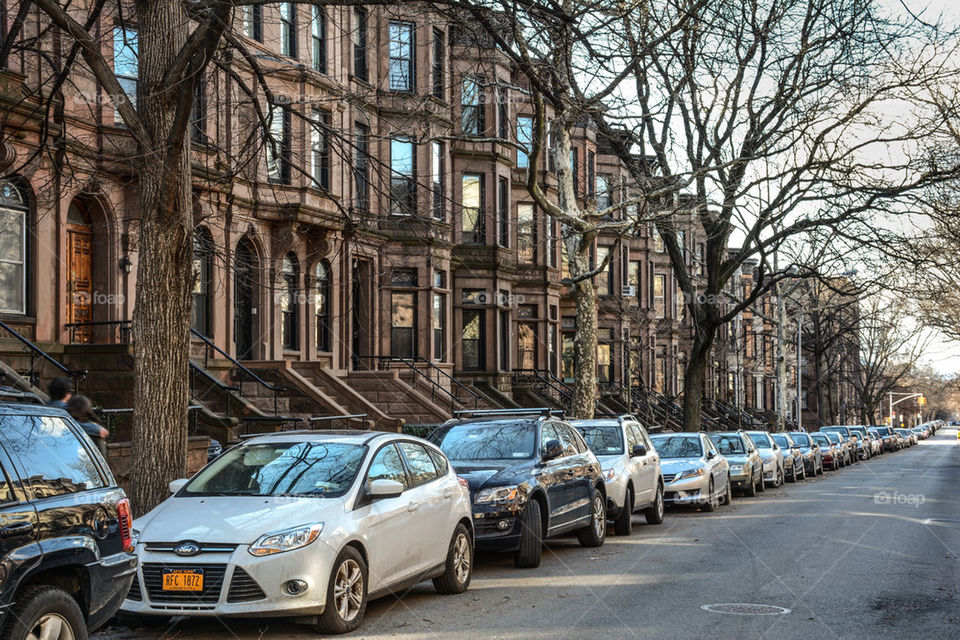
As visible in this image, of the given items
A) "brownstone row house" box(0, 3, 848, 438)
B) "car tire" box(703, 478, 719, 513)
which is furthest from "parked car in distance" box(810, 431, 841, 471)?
"car tire" box(703, 478, 719, 513)

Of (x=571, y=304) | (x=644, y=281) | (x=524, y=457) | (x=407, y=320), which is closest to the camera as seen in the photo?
(x=524, y=457)

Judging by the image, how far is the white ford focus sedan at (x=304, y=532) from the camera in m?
8.09

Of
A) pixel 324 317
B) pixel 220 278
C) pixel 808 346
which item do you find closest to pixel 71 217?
pixel 220 278

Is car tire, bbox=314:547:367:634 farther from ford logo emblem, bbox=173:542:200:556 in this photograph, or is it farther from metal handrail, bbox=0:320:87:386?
metal handrail, bbox=0:320:87:386

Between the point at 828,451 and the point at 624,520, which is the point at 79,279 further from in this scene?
the point at 828,451

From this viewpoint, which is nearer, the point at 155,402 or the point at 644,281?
the point at 155,402

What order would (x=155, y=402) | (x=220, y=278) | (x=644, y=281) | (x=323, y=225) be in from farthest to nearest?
(x=644, y=281) < (x=323, y=225) < (x=220, y=278) < (x=155, y=402)

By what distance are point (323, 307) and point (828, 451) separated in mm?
21394

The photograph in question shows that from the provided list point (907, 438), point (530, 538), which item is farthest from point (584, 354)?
point (907, 438)

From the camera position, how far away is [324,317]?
1096 inches

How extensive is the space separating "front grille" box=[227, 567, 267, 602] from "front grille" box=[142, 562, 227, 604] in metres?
0.09

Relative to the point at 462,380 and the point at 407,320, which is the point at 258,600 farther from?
the point at 462,380

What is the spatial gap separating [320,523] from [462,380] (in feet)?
85.4

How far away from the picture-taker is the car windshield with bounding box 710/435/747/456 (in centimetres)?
2545
